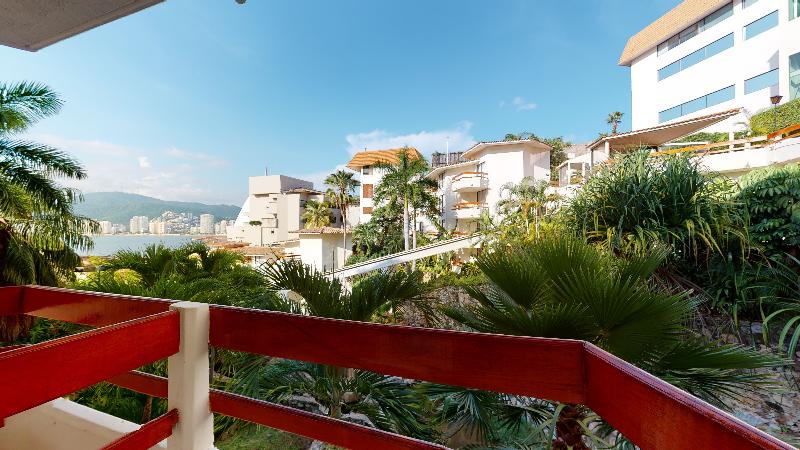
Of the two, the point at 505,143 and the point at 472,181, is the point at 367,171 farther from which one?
the point at 505,143

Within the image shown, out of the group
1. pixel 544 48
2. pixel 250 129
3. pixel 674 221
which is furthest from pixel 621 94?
pixel 250 129

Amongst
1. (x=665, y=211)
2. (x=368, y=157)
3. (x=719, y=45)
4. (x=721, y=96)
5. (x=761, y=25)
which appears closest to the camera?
(x=665, y=211)

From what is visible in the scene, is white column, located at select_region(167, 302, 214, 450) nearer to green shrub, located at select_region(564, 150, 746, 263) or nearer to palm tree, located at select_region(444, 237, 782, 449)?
palm tree, located at select_region(444, 237, 782, 449)

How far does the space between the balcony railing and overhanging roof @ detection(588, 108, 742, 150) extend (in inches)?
482

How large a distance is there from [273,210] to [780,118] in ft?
106

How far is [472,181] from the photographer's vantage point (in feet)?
65.9

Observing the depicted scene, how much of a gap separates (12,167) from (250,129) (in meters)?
32.7

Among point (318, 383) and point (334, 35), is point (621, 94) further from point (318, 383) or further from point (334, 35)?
point (318, 383)

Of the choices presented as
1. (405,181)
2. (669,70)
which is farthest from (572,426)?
(669,70)

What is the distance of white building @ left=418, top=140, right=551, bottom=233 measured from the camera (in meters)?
19.6

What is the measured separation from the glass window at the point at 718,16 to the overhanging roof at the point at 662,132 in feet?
31.3

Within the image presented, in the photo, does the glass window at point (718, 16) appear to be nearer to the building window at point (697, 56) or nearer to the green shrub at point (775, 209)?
the building window at point (697, 56)

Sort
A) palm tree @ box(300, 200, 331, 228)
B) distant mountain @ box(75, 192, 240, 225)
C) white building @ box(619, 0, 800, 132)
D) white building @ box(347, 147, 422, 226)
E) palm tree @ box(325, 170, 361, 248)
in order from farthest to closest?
1. distant mountain @ box(75, 192, 240, 225)
2. palm tree @ box(325, 170, 361, 248)
3. palm tree @ box(300, 200, 331, 228)
4. white building @ box(347, 147, 422, 226)
5. white building @ box(619, 0, 800, 132)

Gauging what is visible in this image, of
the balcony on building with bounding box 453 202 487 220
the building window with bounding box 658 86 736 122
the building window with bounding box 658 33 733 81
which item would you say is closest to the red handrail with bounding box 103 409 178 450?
the balcony on building with bounding box 453 202 487 220
